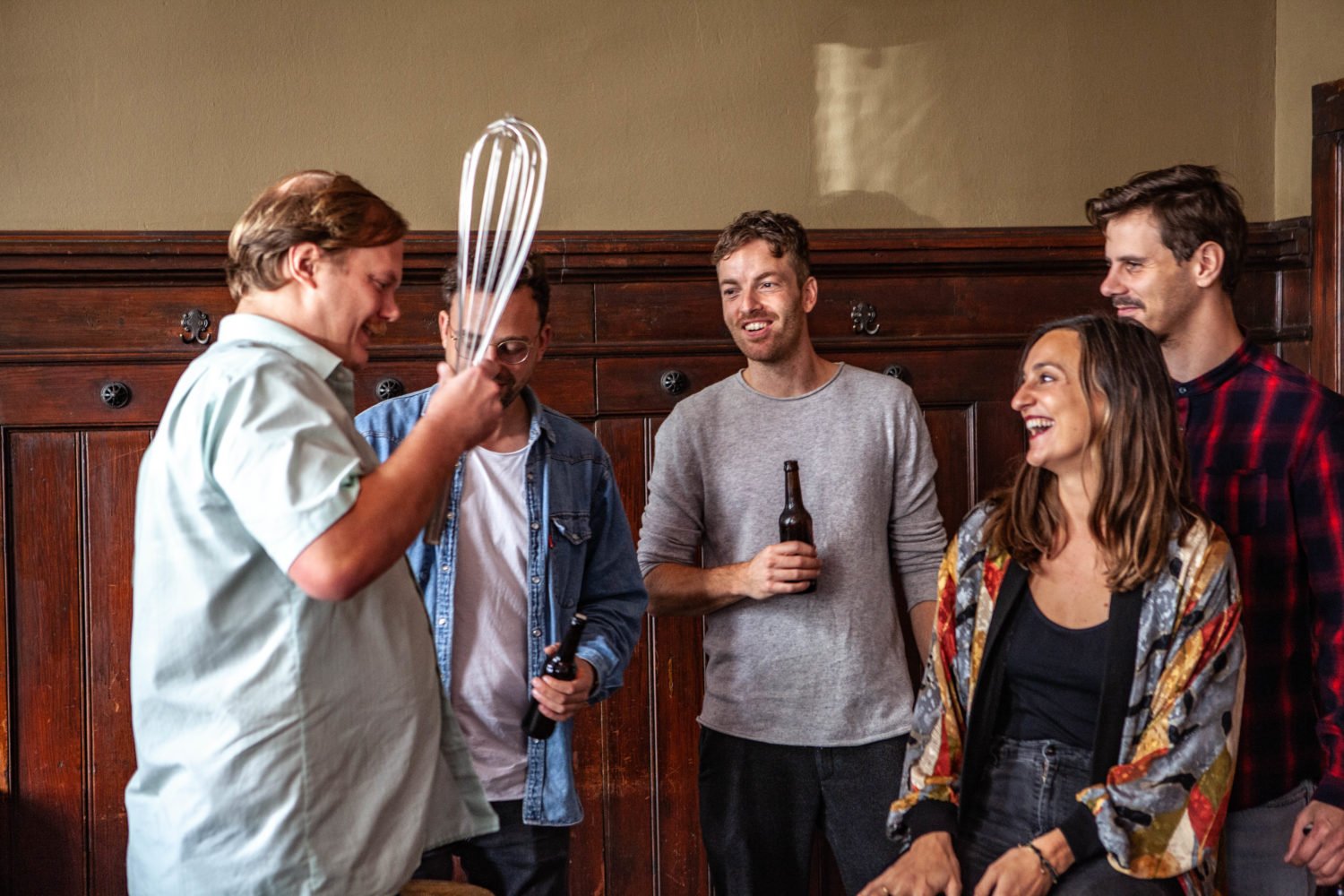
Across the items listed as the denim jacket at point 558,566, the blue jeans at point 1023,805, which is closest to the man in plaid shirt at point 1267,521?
the blue jeans at point 1023,805

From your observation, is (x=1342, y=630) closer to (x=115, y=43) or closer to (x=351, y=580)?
(x=351, y=580)

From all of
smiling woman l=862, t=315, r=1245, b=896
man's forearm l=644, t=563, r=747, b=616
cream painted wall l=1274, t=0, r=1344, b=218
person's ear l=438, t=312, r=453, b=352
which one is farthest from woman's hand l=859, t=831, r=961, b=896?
cream painted wall l=1274, t=0, r=1344, b=218

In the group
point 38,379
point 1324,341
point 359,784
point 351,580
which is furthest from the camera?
point 1324,341

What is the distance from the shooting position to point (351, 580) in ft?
3.89

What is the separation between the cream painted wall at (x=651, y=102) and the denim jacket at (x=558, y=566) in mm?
973

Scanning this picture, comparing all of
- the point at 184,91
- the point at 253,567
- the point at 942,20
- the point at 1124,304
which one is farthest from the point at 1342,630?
the point at 184,91

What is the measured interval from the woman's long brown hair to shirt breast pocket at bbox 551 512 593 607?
2.07 ft

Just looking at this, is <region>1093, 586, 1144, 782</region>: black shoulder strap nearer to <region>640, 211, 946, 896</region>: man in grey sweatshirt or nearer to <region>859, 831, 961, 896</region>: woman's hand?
<region>859, 831, 961, 896</region>: woman's hand

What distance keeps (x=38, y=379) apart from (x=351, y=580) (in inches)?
69.6

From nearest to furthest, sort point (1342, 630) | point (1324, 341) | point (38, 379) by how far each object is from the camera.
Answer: point (1342, 630) < point (38, 379) < point (1324, 341)

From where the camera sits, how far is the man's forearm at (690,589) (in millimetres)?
2203

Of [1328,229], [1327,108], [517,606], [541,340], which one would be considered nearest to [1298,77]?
[1327,108]

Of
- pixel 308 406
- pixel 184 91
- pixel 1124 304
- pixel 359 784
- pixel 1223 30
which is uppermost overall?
pixel 1223 30

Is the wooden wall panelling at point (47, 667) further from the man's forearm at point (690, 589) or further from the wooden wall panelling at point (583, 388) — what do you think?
the man's forearm at point (690, 589)
